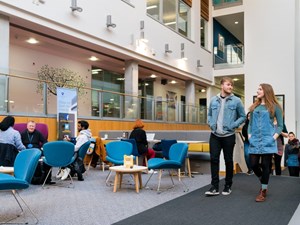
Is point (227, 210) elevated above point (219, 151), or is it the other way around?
point (219, 151)

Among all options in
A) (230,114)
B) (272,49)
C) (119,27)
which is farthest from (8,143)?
(272,49)

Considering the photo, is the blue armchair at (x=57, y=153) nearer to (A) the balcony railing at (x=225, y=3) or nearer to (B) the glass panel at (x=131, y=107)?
(B) the glass panel at (x=131, y=107)

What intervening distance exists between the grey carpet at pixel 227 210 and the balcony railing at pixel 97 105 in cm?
540

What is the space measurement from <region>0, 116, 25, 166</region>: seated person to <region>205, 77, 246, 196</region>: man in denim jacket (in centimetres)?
323

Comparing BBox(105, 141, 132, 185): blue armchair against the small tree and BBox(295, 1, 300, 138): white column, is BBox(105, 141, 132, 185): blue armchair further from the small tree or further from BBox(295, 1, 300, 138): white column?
BBox(295, 1, 300, 138): white column

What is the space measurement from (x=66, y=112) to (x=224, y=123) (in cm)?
598

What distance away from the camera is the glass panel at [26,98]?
8.41 meters

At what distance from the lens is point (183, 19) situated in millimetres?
17656

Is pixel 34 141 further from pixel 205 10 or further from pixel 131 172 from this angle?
pixel 205 10

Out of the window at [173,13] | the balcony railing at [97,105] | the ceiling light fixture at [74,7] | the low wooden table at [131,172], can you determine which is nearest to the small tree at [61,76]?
the balcony railing at [97,105]

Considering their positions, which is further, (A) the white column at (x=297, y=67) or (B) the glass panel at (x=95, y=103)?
(A) the white column at (x=297, y=67)

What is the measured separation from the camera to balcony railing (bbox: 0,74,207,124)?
8.41 meters

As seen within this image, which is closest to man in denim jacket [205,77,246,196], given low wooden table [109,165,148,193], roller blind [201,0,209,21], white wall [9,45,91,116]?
low wooden table [109,165,148,193]

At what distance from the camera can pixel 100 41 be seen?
11.7m
